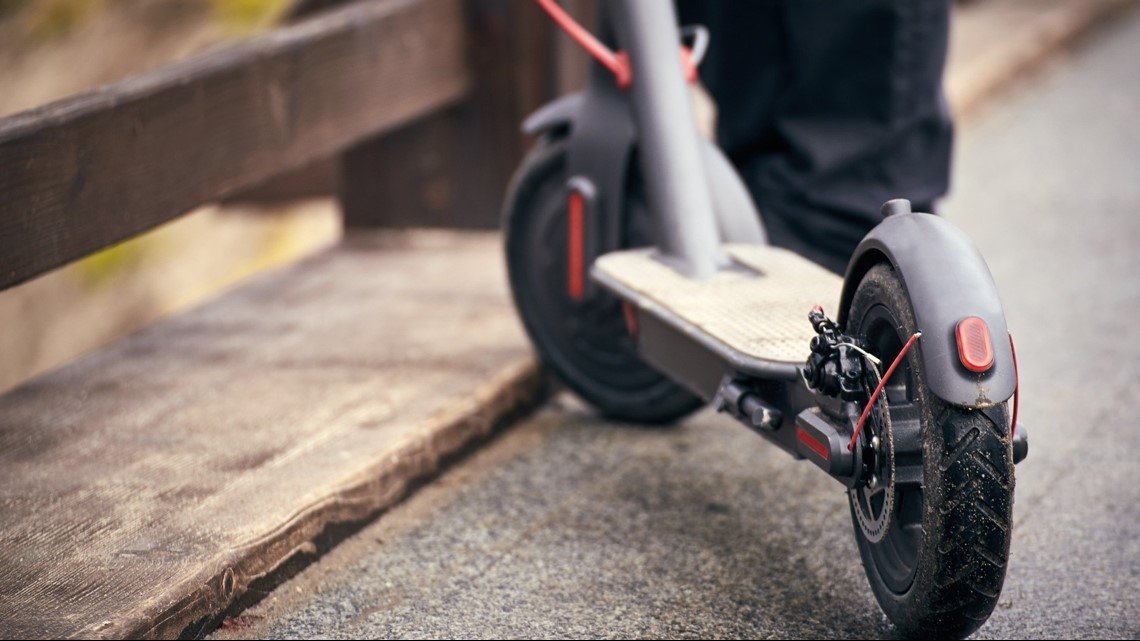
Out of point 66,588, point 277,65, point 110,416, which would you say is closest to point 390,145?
point 277,65

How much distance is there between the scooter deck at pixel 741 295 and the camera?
1.65 metres

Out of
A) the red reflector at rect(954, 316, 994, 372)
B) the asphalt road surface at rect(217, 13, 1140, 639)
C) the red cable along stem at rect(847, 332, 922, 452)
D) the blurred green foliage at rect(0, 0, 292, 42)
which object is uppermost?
the blurred green foliage at rect(0, 0, 292, 42)

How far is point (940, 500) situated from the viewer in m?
1.31

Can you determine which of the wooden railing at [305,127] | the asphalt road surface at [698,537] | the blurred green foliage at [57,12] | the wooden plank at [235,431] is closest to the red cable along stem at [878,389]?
the asphalt road surface at [698,537]

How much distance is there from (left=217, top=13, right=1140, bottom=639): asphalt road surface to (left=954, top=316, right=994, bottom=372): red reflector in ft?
1.38

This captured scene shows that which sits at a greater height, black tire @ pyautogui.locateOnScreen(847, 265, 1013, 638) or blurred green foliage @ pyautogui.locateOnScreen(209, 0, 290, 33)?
blurred green foliage @ pyautogui.locateOnScreen(209, 0, 290, 33)

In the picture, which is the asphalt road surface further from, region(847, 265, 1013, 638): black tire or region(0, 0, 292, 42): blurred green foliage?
region(0, 0, 292, 42): blurred green foliage

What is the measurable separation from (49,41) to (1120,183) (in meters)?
2.78

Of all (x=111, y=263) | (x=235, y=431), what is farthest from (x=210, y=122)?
(x=111, y=263)

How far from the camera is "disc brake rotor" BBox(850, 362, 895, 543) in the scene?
1389 mm

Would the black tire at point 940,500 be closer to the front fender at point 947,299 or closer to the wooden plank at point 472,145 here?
the front fender at point 947,299

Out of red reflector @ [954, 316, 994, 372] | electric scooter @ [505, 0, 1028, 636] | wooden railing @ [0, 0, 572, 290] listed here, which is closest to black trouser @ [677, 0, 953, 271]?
electric scooter @ [505, 0, 1028, 636]

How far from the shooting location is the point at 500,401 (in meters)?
2.28

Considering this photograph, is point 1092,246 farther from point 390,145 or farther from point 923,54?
point 390,145
